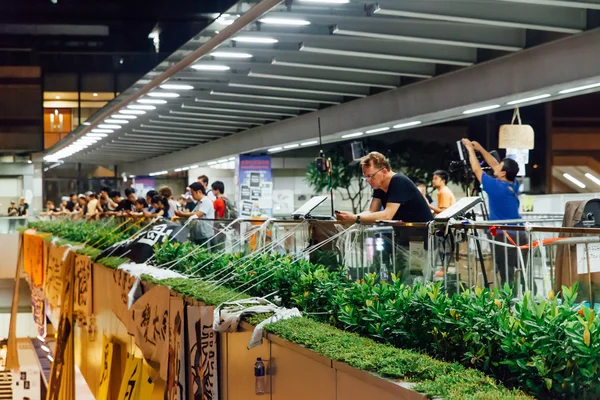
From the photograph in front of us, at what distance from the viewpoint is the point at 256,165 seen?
18516mm

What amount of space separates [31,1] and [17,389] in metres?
20.8

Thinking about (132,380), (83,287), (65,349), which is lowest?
(65,349)

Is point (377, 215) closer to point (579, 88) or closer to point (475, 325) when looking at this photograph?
point (475, 325)

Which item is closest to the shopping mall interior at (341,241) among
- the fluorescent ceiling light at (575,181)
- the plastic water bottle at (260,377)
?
the plastic water bottle at (260,377)

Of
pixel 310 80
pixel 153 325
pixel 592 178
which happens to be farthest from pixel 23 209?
pixel 153 325

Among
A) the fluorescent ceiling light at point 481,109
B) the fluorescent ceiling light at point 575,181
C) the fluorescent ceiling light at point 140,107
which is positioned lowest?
the fluorescent ceiling light at point 575,181

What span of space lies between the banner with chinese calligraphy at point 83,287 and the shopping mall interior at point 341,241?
49 millimetres

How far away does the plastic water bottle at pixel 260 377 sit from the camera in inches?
171

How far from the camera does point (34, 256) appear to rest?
18.5 m

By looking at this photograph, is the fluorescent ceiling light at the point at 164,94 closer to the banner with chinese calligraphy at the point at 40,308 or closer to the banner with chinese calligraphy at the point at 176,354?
the banner with chinese calligraphy at the point at 40,308

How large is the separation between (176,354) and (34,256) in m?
13.6

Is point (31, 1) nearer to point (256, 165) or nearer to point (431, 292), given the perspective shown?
point (256, 165)

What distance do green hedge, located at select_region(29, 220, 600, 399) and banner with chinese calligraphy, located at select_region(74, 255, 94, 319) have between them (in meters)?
5.80

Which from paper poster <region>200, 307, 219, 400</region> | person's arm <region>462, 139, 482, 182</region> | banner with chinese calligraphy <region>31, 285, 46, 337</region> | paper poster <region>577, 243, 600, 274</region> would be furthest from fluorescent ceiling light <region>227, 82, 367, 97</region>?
paper poster <region>577, 243, 600, 274</region>
